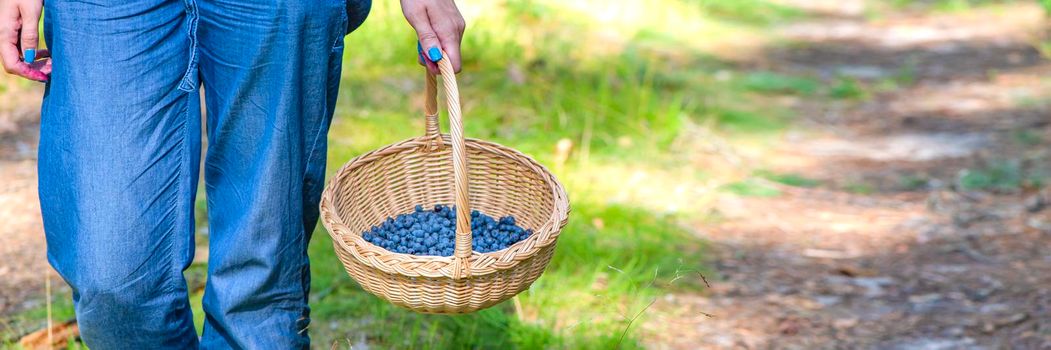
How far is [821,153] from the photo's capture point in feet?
14.0

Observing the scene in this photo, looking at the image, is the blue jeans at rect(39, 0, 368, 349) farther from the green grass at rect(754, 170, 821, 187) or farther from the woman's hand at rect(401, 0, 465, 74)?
the green grass at rect(754, 170, 821, 187)

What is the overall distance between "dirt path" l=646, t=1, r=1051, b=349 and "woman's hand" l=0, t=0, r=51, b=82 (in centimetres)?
155

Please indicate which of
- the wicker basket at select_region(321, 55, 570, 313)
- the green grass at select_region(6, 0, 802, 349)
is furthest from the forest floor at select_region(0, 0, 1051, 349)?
the wicker basket at select_region(321, 55, 570, 313)

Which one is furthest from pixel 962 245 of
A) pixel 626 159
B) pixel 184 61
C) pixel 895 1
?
pixel 895 1

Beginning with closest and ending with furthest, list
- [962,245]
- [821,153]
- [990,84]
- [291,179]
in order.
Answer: [291,179]
[962,245]
[821,153]
[990,84]

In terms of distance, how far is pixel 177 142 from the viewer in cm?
153

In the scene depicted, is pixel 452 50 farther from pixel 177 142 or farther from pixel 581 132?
pixel 581 132

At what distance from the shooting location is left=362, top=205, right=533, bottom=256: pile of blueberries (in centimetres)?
179

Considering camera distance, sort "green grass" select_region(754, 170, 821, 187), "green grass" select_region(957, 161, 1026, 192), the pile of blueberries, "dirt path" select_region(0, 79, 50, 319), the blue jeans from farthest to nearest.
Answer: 1. "green grass" select_region(754, 170, 821, 187)
2. "green grass" select_region(957, 161, 1026, 192)
3. "dirt path" select_region(0, 79, 50, 319)
4. the pile of blueberries
5. the blue jeans

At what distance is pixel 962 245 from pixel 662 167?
1040 mm

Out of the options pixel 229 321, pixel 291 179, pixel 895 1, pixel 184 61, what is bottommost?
pixel 895 1

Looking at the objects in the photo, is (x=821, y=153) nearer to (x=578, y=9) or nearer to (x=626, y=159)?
(x=626, y=159)

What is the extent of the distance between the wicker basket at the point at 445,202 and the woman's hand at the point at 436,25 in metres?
0.03

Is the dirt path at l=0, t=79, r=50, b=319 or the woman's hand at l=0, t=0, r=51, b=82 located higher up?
the woman's hand at l=0, t=0, r=51, b=82
